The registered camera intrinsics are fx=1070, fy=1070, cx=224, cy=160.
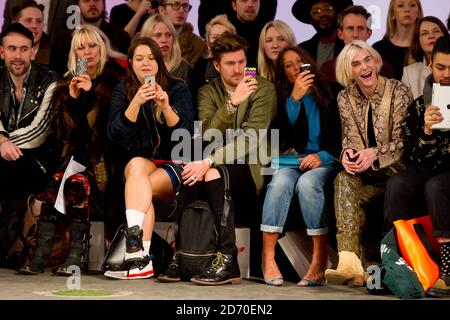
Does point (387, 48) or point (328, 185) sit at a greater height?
point (387, 48)

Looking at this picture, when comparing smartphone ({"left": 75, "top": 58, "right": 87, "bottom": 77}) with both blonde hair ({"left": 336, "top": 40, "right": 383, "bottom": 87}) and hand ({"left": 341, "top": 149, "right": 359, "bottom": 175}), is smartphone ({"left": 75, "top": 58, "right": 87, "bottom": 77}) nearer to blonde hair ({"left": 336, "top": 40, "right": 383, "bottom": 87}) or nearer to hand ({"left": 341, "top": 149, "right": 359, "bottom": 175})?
blonde hair ({"left": 336, "top": 40, "right": 383, "bottom": 87})

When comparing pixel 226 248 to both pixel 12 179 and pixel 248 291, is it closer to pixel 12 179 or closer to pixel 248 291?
pixel 248 291

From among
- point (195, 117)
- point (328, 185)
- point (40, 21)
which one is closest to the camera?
point (328, 185)

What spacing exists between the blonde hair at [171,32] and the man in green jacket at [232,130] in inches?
18.3

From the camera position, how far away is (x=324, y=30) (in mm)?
6570

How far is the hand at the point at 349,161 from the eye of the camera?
5426mm

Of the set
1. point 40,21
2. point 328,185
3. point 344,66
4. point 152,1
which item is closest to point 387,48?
point 344,66

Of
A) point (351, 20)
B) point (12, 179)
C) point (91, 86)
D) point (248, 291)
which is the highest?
point (351, 20)

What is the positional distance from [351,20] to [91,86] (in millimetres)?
1572

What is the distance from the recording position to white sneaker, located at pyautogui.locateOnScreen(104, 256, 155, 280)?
217 inches

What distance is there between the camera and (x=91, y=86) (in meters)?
6.01

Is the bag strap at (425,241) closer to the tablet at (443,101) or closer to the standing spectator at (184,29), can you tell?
the tablet at (443,101)

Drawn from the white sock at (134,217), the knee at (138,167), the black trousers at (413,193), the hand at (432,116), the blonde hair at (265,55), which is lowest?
the white sock at (134,217)

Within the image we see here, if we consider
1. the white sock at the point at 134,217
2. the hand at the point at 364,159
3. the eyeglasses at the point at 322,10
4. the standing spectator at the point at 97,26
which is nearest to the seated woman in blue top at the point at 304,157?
the hand at the point at 364,159
